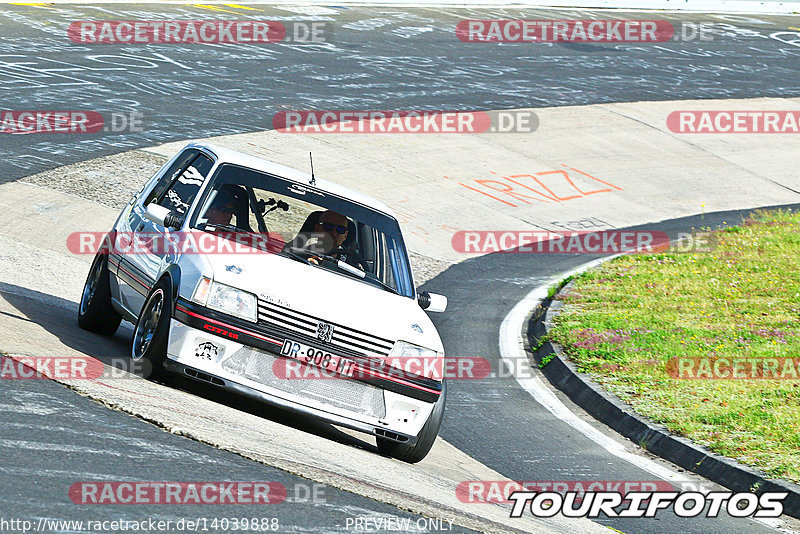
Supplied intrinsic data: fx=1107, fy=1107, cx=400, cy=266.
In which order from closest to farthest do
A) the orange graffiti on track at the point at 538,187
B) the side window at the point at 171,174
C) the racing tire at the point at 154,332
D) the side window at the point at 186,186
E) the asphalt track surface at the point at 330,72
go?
the racing tire at the point at 154,332 → the side window at the point at 186,186 → the side window at the point at 171,174 → the asphalt track surface at the point at 330,72 → the orange graffiti on track at the point at 538,187

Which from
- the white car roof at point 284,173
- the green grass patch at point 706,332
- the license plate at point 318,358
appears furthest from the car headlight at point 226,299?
the green grass patch at point 706,332

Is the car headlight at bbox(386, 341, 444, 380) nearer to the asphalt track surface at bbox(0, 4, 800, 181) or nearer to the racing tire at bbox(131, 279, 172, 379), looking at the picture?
the racing tire at bbox(131, 279, 172, 379)

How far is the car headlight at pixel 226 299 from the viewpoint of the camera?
7.01 metres

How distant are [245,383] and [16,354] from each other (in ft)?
4.91

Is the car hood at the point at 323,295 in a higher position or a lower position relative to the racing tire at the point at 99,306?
higher

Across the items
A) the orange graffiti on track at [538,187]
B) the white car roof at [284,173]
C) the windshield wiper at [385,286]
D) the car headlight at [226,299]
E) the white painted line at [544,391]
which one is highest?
the white car roof at [284,173]

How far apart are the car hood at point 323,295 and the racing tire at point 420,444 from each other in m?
0.43

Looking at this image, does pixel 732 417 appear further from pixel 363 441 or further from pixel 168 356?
pixel 168 356

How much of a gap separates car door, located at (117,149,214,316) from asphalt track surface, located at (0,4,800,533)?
22.8 inches

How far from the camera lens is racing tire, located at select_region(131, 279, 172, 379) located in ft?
23.1

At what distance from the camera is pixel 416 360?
7.30 meters

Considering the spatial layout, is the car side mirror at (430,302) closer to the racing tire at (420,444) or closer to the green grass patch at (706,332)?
the racing tire at (420,444)

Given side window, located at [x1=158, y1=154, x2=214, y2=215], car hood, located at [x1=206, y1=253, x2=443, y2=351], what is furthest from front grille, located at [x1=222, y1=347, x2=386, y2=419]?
side window, located at [x1=158, y1=154, x2=214, y2=215]

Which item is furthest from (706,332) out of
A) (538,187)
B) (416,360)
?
(538,187)
